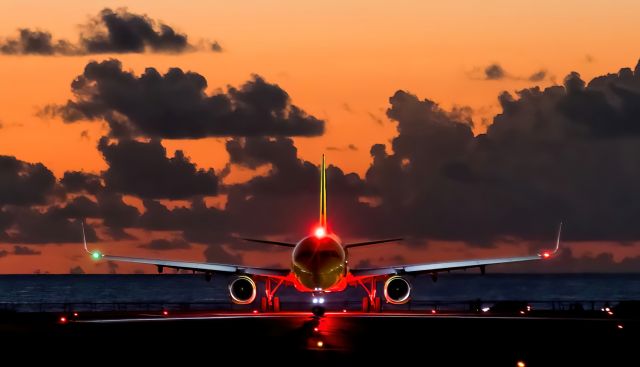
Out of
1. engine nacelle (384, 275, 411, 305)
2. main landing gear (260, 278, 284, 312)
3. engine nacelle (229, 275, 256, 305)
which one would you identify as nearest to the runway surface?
engine nacelle (384, 275, 411, 305)

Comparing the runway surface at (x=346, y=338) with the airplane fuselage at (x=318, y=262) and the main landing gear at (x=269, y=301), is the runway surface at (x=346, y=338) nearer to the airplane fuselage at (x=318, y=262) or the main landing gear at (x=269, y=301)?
the airplane fuselage at (x=318, y=262)

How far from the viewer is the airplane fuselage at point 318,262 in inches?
A: 2746

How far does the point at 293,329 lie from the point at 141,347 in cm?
1347

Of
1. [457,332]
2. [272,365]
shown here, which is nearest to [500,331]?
[457,332]

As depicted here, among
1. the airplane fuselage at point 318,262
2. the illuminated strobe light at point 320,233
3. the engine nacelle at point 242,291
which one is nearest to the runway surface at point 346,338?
the airplane fuselage at point 318,262

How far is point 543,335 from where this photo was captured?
55.7 metres

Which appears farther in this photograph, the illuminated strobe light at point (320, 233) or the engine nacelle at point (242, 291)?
the engine nacelle at point (242, 291)

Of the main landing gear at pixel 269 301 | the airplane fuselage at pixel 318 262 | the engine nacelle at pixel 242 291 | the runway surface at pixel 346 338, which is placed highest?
the main landing gear at pixel 269 301

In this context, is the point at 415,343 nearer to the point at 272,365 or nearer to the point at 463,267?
the point at 272,365

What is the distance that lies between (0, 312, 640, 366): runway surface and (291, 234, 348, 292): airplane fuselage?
7.61ft

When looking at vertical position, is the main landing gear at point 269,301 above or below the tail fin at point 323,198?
below

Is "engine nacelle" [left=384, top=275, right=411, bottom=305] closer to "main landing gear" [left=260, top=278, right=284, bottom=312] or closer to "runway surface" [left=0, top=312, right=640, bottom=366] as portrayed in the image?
"runway surface" [left=0, top=312, right=640, bottom=366]

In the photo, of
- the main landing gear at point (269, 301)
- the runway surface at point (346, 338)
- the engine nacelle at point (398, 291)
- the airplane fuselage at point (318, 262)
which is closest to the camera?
the runway surface at point (346, 338)

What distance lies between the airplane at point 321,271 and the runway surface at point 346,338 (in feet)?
8.15
